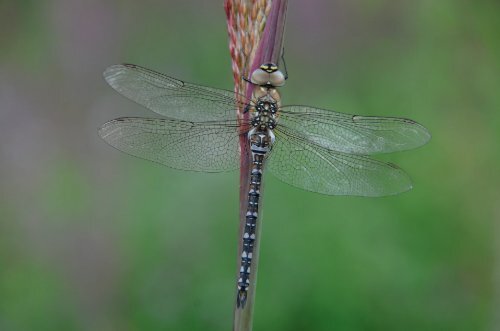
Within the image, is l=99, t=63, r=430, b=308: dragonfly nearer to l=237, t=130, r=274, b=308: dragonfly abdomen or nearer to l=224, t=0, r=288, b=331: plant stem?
l=237, t=130, r=274, b=308: dragonfly abdomen

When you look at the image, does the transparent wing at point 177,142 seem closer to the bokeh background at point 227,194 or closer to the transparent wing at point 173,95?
the transparent wing at point 173,95

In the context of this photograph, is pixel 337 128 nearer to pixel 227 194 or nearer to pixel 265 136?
pixel 265 136

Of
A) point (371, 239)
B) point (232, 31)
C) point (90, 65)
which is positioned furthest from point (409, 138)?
point (90, 65)

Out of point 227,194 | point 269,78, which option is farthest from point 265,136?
point 227,194

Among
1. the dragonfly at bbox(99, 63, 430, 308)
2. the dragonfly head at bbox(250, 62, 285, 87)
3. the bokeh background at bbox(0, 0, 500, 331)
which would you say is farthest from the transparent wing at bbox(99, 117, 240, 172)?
the bokeh background at bbox(0, 0, 500, 331)

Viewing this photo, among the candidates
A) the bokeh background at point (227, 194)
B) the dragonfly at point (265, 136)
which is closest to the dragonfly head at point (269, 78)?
the dragonfly at point (265, 136)

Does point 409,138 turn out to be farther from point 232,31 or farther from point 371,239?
point 371,239
